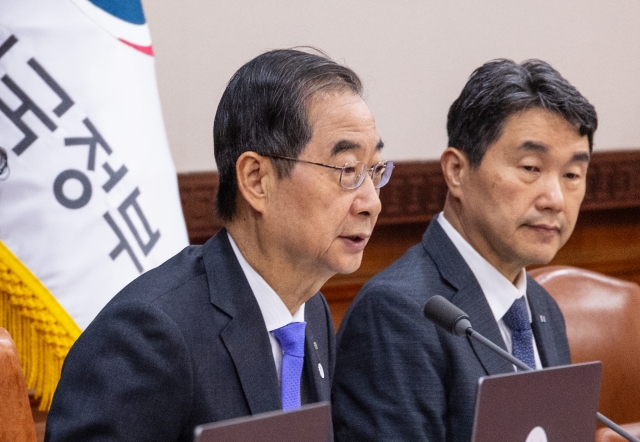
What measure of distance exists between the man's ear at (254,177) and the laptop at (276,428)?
59 centimetres

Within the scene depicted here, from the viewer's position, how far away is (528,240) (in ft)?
6.81

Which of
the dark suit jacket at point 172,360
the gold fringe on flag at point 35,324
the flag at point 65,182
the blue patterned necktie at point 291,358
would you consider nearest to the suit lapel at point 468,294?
the blue patterned necktie at point 291,358

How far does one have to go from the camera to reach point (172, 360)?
55.3 inches

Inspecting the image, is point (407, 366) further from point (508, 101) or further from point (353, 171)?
point (508, 101)

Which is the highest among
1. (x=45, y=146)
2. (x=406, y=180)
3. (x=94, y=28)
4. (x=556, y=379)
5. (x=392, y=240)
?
(x=94, y=28)

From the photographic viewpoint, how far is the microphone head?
5.01 feet

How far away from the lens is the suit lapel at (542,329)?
2.15 metres

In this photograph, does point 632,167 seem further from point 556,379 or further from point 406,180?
point 556,379

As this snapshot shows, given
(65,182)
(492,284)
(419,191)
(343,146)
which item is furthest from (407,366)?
(419,191)

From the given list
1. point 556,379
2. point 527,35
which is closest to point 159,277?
point 556,379

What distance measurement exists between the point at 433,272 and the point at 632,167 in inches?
85.3

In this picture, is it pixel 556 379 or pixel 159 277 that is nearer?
pixel 556 379

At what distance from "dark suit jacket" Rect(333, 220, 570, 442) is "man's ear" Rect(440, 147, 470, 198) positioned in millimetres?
257

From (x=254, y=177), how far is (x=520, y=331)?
2.65 ft
